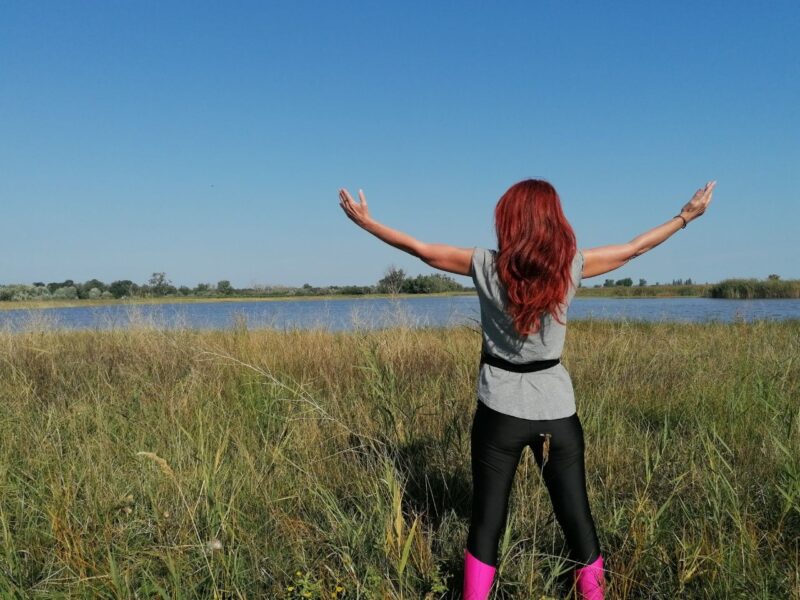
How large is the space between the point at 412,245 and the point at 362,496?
152cm

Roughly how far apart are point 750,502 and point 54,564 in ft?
10.9

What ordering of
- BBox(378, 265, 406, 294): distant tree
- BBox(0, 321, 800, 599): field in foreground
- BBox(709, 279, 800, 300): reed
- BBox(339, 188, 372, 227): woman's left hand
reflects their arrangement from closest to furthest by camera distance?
1. BBox(0, 321, 800, 599): field in foreground
2. BBox(339, 188, 372, 227): woman's left hand
3. BBox(378, 265, 406, 294): distant tree
4. BBox(709, 279, 800, 300): reed

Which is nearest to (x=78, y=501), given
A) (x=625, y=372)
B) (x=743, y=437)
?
(x=743, y=437)

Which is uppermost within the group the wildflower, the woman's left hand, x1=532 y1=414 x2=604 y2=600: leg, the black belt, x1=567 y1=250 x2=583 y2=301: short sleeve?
the woman's left hand

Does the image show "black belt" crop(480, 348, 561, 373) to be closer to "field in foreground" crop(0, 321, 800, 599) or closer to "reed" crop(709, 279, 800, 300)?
"field in foreground" crop(0, 321, 800, 599)

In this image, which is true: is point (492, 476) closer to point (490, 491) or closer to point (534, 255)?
point (490, 491)

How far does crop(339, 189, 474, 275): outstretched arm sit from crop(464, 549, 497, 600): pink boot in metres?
1.11

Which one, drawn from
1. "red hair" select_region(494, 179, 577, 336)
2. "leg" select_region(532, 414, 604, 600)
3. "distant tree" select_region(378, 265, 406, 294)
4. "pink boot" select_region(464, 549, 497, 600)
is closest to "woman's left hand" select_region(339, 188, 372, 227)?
"red hair" select_region(494, 179, 577, 336)

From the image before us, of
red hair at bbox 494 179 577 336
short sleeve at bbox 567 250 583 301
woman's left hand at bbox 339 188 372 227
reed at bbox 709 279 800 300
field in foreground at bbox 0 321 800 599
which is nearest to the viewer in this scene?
red hair at bbox 494 179 577 336

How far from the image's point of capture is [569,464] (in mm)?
1963

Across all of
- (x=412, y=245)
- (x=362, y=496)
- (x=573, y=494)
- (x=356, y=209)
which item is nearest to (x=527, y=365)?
(x=573, y=494)

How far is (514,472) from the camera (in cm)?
197

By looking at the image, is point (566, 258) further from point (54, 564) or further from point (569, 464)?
point (54, 564)

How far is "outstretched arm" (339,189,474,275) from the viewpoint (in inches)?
83.6
